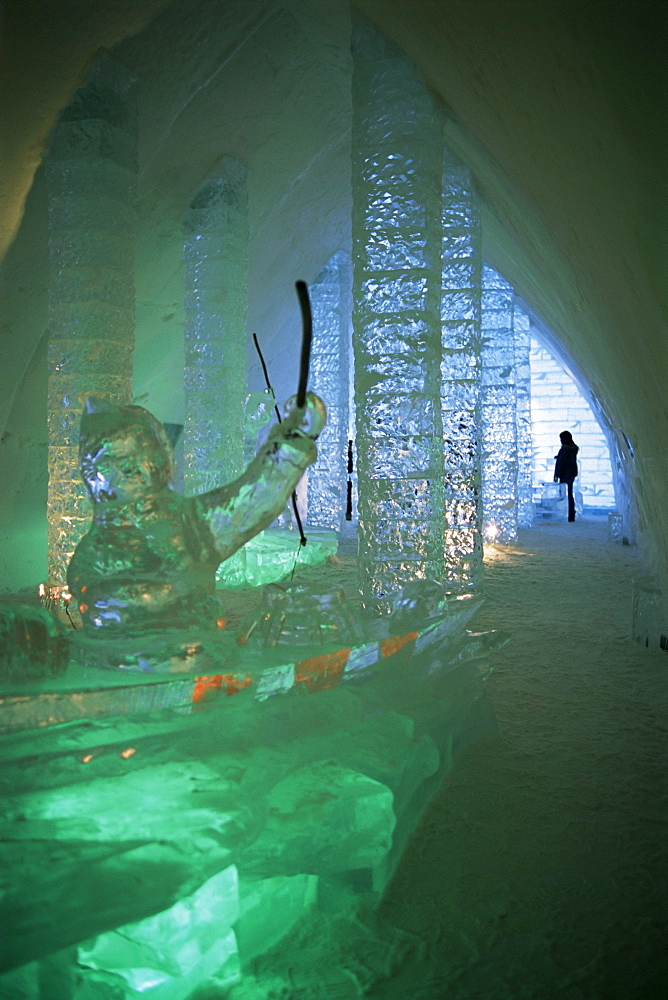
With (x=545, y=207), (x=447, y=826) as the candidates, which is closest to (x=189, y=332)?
(x=545, y=207)

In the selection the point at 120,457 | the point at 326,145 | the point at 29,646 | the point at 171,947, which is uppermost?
the point at 326,145

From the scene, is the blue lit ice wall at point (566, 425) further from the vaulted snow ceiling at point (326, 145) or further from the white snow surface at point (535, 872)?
the white snow surface at point (535, 872)

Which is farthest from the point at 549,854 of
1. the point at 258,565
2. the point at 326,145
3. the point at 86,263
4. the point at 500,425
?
the point at 500,425

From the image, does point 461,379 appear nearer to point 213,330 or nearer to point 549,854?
point 213,330

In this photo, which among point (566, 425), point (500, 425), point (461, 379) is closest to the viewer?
point (461, 379)

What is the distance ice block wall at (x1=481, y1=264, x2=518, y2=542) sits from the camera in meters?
8.48

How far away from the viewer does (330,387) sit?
8875mm

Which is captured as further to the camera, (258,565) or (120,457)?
(258,565)

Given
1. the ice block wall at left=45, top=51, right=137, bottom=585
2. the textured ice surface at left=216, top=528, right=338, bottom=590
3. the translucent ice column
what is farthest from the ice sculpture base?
the textured ice surface at left=216, top=528, right=338, bottom=590

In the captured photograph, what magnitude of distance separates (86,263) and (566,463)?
7641 mm

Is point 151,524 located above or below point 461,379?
below

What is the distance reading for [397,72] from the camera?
422cm

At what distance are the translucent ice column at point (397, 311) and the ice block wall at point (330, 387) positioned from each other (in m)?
4.27

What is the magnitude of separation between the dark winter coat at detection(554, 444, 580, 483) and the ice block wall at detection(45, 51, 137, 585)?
7260 millimetres
